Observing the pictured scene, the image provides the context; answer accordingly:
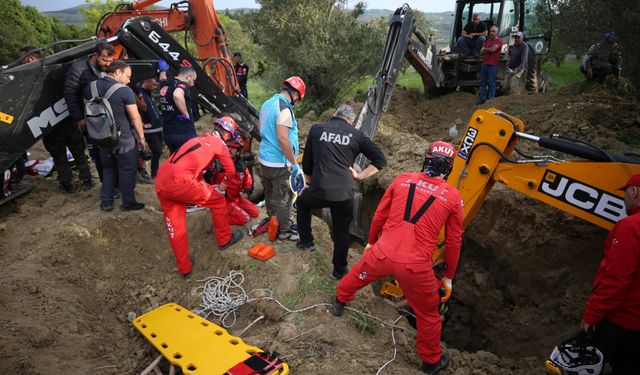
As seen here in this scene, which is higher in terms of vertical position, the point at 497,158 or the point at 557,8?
the point at 557,8

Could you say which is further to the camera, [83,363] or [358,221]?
[358,221]

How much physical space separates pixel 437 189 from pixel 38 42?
1822 cm

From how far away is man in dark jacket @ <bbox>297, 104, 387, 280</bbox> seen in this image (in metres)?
4.02

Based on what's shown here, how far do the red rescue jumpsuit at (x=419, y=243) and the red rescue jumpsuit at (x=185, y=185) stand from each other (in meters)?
2.06

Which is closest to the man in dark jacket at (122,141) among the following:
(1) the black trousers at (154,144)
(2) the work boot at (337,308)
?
(1) the black trousers at (154,144)

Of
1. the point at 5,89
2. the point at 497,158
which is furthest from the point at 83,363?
Result: the point at 497,158

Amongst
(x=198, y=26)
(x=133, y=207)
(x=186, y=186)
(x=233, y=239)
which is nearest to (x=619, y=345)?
(x=233, y=239)

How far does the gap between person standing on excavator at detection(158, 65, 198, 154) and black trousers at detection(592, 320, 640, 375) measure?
203 inches

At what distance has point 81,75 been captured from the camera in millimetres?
5285

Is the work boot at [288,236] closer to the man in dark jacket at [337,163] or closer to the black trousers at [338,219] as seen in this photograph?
the black trousers at [338,219]

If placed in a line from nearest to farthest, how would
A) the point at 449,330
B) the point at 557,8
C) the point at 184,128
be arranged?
the point at 449,330
the point at 184,128
the point at 557,8

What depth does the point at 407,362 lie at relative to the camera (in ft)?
11.8

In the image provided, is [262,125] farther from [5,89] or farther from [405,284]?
[5,89]

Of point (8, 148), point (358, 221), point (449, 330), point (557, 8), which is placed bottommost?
point (449, 330)
